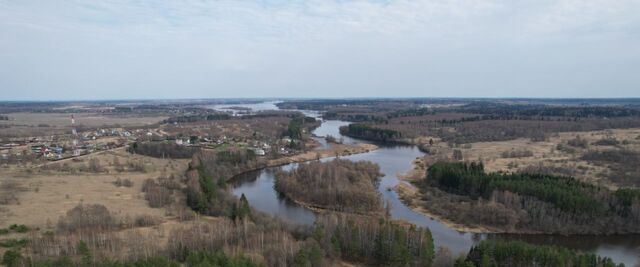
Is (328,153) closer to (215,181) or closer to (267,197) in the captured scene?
(267,197)

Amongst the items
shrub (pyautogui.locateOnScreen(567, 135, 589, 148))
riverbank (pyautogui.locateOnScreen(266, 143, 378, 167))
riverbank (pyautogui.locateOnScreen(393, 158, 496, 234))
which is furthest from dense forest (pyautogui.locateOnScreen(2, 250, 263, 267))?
shrub (pyautogui.locateOnScreen(567, 135, 589, 148))

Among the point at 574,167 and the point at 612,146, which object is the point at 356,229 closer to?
the point at 574,167

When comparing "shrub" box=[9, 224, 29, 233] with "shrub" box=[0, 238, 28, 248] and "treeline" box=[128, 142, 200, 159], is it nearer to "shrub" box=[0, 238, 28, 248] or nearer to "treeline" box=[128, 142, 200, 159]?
"shrub" box=[0, 238, 28, 248]

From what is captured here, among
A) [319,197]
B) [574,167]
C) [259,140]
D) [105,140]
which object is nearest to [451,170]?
[319,197]

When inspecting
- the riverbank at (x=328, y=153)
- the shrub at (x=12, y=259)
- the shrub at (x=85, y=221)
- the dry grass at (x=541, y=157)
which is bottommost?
the riverbank at (x=328, y=153)

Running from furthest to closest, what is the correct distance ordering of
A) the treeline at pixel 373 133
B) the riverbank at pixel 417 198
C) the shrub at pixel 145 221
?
the treeline at pixel 373 133 → the riverbank at pixel 417 198 → the shrub at pixel 145 221

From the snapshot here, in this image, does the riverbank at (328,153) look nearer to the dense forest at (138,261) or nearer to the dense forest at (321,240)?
the dense forest at (321,240)

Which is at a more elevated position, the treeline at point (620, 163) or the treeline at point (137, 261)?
the treeline at point (137, 261)

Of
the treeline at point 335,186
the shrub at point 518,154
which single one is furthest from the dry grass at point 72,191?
the shrub at point 518,154
